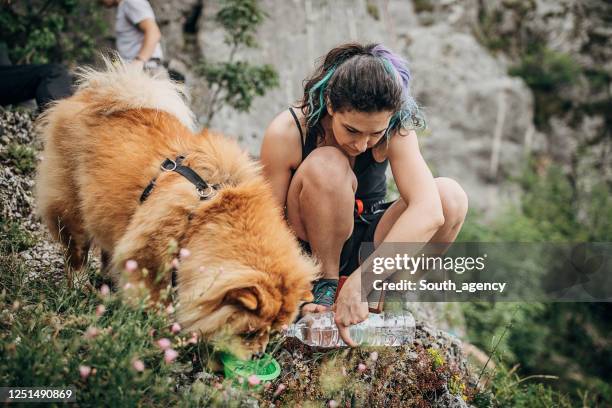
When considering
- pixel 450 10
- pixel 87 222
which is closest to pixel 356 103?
pixel 87 222

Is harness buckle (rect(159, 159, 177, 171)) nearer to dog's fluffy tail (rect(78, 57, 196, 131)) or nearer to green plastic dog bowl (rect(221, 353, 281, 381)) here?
dog's fluffy tail (rect(78, 57, 196, 131))

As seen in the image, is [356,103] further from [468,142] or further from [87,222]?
[468,142]

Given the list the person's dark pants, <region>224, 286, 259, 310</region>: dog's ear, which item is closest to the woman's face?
<region>224, 286, 259, 310</region>: dog's ear

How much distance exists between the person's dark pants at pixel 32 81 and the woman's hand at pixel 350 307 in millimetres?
2994

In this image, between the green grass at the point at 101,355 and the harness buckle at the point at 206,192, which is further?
the harness buckle at the point at 206,192

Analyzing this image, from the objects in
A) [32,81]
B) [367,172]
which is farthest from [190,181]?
[32,81]

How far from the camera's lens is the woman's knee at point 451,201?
3.04m

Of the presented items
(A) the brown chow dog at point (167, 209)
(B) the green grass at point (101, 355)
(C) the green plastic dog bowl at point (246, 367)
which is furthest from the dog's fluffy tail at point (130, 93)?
(C) the green plastic dog bowl at point (246, 367)

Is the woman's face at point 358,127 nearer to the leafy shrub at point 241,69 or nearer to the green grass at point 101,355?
the green grass at point 101,355

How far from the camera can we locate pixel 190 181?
8.39 feet

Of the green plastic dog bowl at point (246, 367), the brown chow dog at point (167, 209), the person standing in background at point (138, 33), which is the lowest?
the green plastic dog bowl at point (246, 367)

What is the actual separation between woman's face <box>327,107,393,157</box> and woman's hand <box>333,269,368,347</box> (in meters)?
0.71

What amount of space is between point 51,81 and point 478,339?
5.15 metres

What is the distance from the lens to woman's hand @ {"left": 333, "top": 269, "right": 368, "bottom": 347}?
2.54 m
